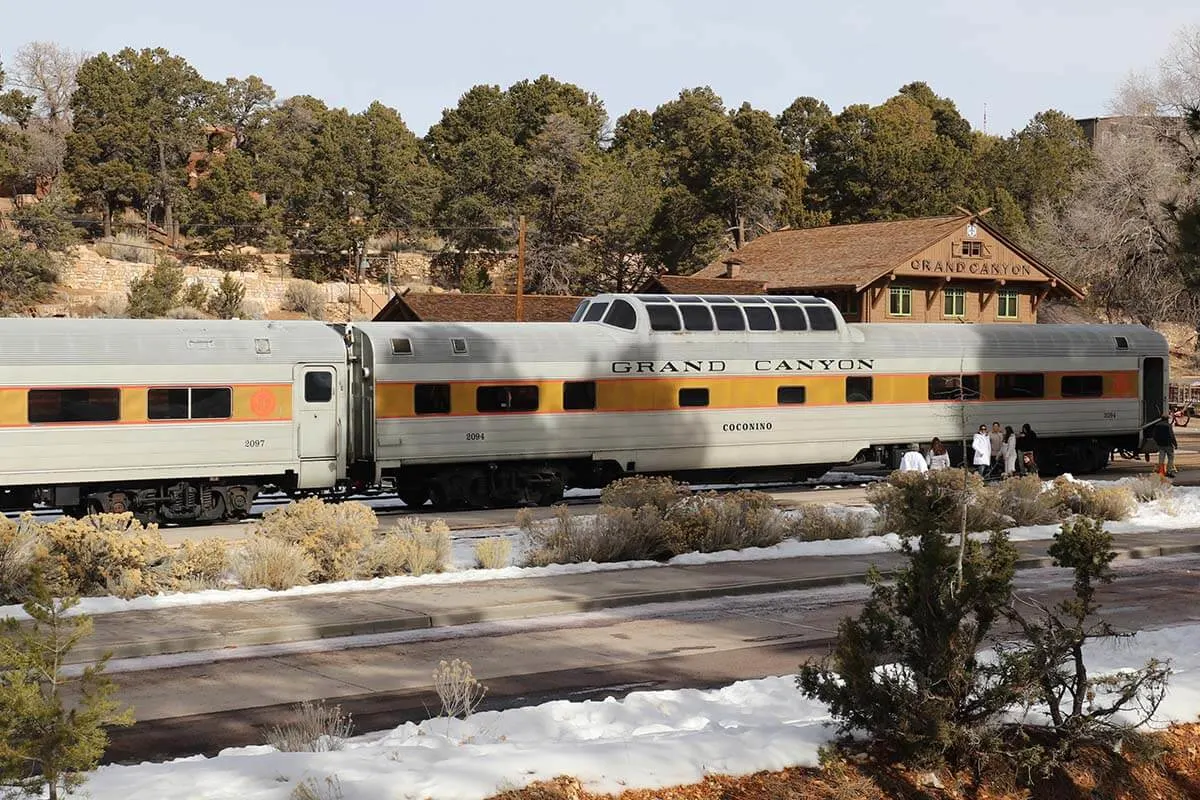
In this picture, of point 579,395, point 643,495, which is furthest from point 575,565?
point 579,395

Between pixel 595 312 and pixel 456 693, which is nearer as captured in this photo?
pixel 456 693

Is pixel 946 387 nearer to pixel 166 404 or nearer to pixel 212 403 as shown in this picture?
pixel 212 403

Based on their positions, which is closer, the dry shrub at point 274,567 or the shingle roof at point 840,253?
the dry shrub at point 274,567

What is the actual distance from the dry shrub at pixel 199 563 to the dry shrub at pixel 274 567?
29cm

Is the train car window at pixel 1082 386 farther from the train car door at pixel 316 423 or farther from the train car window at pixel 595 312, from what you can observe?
the train car door at pixel 316 423

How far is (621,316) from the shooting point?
95.3 feet

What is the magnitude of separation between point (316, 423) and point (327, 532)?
822 cm

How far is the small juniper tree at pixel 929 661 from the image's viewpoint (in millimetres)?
8336

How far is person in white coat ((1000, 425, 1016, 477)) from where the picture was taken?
103 ft

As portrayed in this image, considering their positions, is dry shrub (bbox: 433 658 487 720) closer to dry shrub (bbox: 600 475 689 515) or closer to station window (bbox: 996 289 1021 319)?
dry shrub (bbox: 600 475 689 515)

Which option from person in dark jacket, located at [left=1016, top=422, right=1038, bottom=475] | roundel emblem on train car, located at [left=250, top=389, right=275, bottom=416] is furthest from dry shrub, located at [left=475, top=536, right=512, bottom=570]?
person in dark jacket, located at [left=1016, top=422, right=1038, bottom=475]

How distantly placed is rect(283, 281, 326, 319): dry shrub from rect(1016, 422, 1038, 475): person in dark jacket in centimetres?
4768

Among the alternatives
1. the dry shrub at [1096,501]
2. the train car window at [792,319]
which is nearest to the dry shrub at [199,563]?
the dry shrub at [1096,501]

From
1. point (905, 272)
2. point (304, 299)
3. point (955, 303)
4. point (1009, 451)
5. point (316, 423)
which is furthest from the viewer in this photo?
point (304, 299)
